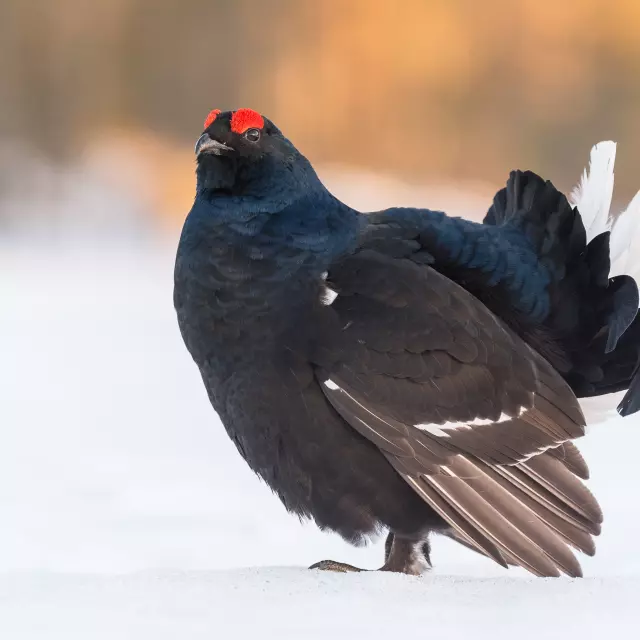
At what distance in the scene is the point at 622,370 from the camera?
1158mm

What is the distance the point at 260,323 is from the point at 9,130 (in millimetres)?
2176

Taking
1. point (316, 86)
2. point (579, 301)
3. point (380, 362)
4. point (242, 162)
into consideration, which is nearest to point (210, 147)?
point (242, 162)

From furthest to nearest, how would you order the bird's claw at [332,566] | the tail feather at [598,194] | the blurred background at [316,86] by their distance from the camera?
the blurred background at [316,86] < the tail feather at [598,194] < the bird's claw at [332,566]

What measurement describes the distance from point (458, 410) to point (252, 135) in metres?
0.37

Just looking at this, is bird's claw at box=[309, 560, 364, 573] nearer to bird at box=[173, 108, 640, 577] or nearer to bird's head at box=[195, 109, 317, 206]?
bird at box=[173, 108, 640, 577]

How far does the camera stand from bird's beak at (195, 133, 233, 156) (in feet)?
3.49

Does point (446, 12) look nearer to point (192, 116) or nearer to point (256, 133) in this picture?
point (192, 116)

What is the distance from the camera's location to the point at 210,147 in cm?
107

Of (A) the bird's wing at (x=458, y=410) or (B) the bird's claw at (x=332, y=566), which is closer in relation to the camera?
(A) the bird's wing at (x=458, y=410)

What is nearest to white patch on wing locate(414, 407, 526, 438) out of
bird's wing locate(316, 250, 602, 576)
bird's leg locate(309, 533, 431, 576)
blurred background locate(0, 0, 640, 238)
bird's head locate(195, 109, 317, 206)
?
bird's wing locate(316, 250, 602, 576)

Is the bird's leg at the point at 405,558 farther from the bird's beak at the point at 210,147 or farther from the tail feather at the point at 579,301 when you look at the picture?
the bird's beak at the point at 210,147

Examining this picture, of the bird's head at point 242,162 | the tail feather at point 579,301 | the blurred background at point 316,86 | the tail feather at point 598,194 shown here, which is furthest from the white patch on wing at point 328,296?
the blurred background at point 316,86

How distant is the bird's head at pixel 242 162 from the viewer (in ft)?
3.54

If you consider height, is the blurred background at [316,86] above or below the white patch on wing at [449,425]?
above
